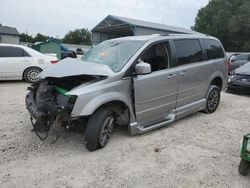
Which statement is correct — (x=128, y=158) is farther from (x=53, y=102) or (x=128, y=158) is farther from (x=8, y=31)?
(x=8, y=31)

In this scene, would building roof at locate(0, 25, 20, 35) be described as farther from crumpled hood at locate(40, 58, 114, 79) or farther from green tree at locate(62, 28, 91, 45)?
crumpled hood at locate(40, 58, 114, 79)

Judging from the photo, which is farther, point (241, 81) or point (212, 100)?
point (241, 81)

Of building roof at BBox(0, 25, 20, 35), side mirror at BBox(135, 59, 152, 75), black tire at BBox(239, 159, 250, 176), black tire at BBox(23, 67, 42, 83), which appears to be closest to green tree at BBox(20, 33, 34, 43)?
building roof at BBox(0, 25, 20, 35)

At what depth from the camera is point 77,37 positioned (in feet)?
277

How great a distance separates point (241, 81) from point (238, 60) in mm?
6965

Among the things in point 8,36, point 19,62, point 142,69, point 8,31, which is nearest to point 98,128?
point 142,69

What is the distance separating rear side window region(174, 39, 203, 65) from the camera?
543cm

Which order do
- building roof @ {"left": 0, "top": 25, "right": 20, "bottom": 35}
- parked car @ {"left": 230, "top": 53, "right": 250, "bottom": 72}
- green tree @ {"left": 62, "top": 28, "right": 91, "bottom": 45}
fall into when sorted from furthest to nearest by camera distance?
green tree @ {"left": 62, "top": 28, "right": 91, "bottom": 45} → building roof @ {"left": 0, "top": 25, "right": 20, "bottom": 35} → parked car @ {"left": 230, "top": 53, "right": 250, "bottom": 72}

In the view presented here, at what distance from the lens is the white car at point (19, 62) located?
962cm

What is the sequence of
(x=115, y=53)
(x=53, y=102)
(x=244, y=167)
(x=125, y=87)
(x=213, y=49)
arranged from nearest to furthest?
(x=244, y=167) → (x=53, y=102) → (x=125, y=87) → (x=115, y=53) → (x=213, y=49)

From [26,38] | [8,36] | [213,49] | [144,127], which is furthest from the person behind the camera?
[26,38]

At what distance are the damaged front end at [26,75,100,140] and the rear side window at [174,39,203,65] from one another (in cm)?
198

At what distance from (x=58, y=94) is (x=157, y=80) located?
1754mm

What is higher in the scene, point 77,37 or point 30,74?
point 77,37
